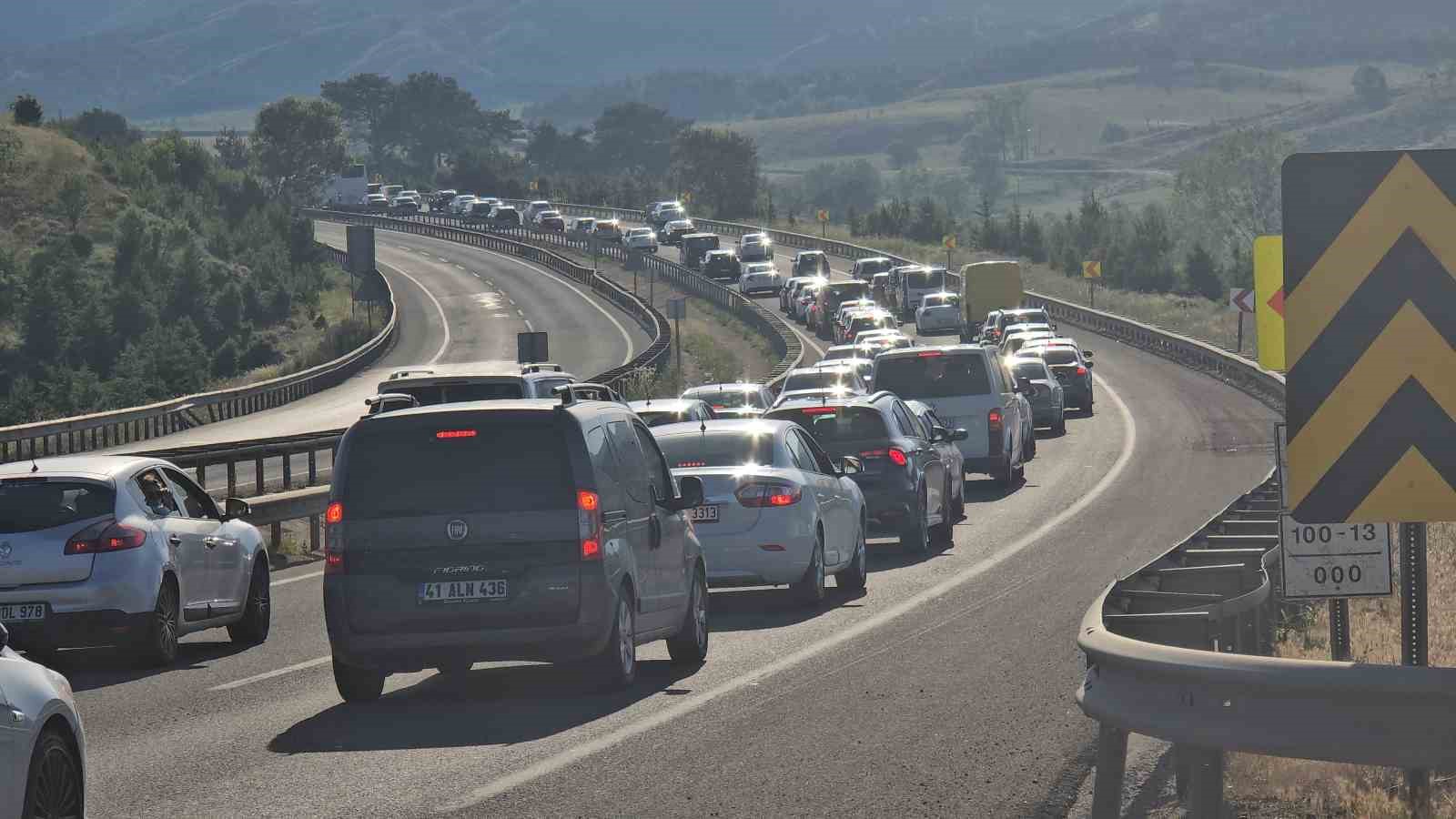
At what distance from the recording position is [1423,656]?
22.3ft

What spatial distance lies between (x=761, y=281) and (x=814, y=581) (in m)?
74.8

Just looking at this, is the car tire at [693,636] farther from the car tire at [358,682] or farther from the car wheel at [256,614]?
the car wheel at [256,614]

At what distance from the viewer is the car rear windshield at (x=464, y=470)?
1241 cm

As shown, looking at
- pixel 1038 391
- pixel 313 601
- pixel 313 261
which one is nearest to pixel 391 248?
pixel 313 261

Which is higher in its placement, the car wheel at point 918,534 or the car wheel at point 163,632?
the car wheel at point 163,632

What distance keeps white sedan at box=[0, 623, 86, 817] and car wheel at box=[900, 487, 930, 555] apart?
1414cm

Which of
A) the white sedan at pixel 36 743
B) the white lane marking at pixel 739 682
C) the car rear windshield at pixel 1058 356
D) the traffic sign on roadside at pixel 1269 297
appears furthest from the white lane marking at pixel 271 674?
the car rear windshield at pixel 1058 356

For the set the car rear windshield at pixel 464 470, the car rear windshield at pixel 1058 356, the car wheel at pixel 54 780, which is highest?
the car rear windshield at pixel 464 470

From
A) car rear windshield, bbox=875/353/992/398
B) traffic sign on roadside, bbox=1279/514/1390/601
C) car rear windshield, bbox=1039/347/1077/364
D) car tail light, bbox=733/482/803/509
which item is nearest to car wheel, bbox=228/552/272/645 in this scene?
car tail light, bbox=733/482/803/509

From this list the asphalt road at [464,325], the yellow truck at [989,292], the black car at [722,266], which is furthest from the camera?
the black car at [722,266]

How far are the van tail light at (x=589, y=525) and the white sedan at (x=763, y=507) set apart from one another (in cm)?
423

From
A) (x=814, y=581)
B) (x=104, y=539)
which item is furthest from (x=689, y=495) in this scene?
(x=104, y=539)

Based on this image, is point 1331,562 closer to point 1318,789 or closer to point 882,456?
point 1318,789

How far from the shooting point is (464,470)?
12.4 m
